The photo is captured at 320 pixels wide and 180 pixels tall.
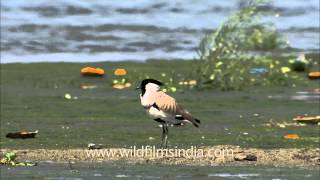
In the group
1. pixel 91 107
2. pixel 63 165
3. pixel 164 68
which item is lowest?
pixel 63 165

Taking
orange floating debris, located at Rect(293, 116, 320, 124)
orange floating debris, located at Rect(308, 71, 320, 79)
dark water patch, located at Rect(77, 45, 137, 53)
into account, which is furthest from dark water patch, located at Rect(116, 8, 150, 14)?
orange floating debris, located at Rect(293, 116, 320, 124)

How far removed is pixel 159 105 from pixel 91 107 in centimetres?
431

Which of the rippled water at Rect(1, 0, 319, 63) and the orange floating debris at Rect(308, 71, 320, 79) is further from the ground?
the rippled water at Rect(1, 0, 319, 63)

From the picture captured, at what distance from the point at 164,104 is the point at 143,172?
1170 mm

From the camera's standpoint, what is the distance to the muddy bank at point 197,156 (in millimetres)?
12484

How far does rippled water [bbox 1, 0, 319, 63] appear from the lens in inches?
965

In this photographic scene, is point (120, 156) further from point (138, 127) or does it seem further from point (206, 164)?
point (138, 127)

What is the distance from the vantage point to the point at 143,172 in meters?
11.7

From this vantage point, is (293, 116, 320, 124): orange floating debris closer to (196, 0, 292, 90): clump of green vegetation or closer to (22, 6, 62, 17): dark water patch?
(196, 0, 292, 90): clump of green vegetation

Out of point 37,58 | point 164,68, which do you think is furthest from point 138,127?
point 37,58

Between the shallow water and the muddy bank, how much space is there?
12.0 inches

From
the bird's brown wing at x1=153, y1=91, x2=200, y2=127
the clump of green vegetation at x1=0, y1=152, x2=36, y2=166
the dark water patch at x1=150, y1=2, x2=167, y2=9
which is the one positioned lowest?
the clump of green vegetation at x1=0, y1=152, x2=36, y2=166

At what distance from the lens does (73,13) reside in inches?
1253

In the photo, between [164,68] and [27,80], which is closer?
[27,80]
